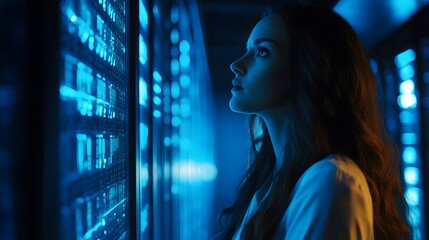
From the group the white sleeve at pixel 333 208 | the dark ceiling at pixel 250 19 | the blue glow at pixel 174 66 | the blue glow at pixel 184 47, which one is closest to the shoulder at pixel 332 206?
the white sleeve at pixel 333 208

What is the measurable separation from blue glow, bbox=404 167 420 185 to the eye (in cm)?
266

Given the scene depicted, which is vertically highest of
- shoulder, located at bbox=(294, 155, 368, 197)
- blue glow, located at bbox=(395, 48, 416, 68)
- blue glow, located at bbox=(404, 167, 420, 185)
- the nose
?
blue glow, located at bbox=(395, 48, 416, 68)

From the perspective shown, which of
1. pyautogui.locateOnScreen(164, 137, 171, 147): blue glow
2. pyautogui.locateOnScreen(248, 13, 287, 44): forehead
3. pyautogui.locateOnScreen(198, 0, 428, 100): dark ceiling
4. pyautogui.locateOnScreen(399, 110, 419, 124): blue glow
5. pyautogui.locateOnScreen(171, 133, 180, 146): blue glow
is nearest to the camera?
pyautogui.locateOnScreen(248, 13, 287, 44): forehead

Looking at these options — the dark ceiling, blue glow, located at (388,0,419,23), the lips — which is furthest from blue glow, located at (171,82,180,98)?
blue glow, located at (388,0,419,23)

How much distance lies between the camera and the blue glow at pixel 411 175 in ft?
9.74

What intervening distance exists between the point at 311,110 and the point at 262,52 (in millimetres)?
192

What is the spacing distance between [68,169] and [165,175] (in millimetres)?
989

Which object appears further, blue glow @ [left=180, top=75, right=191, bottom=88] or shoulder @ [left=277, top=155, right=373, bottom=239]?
blue glow @ [left=180, top=75, right=191, bottom=88]

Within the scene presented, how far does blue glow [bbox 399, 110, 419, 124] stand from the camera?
2961 millimetres

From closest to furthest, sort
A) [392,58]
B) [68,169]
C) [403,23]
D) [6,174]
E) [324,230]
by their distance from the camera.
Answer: [6,174]
[68,169]
[324,230]
[403,23]
[392,58]

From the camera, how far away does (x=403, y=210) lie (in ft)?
3.30

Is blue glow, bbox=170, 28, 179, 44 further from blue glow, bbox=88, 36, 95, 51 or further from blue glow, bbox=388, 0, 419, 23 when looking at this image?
blue glow, bbox=388, 0, 419, 23

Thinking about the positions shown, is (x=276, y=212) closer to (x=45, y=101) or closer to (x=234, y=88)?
(x=234, y=88)

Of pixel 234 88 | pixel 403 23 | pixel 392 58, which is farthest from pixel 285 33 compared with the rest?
pixel 392 58
